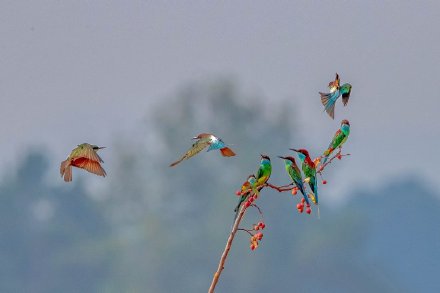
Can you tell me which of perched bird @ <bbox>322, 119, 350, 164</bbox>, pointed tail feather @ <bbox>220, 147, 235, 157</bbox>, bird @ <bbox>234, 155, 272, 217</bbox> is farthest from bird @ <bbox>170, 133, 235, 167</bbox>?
perched bird @ <bbox>322, 119, 350, 164</bbox>

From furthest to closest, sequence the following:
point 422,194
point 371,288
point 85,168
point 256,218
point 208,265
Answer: point 422,194 → point 371,288 → point 208,265 → point 256,218 → point 85,168

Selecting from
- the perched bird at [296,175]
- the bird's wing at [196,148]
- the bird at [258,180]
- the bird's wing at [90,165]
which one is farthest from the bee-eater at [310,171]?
the bird's wing at [90,165]

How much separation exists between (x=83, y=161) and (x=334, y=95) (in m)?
0.83

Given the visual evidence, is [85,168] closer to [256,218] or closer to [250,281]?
[256,218]

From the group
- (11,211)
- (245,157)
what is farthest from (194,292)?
(11,211)

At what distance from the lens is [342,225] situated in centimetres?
4428

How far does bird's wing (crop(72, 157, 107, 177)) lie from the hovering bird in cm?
71

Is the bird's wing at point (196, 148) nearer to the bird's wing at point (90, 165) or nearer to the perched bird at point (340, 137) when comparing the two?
the bird's wing at point (90, 165)

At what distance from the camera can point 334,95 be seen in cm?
520

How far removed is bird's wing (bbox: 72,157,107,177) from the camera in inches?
189

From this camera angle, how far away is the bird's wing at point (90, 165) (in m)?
4.81

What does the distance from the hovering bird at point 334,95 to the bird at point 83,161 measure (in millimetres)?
707

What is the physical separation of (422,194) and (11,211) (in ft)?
53.4

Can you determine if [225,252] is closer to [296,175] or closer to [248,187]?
[248,187]
